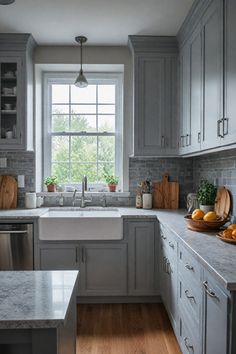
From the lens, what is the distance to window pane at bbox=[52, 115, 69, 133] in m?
3.87

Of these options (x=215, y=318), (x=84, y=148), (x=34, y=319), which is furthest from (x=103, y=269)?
(x=34, y=319)

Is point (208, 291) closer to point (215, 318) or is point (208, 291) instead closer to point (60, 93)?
point (215, 318)

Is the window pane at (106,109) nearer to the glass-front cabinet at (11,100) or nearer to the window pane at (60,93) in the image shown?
the window pane at (60,93)

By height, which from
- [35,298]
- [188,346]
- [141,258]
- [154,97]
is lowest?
[188,346]

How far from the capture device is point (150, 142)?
11.1 feet

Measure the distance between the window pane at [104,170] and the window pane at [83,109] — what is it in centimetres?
64

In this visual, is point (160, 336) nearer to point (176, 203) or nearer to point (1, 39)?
point (176, 203)

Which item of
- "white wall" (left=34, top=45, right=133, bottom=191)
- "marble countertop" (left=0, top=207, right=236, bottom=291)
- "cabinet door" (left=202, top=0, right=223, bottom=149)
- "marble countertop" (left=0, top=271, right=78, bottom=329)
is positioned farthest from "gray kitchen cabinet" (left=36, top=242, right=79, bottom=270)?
"white wall" (left=34, top=45, right=133, bottom=191)

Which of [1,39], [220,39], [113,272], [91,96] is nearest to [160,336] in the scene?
[113,272]

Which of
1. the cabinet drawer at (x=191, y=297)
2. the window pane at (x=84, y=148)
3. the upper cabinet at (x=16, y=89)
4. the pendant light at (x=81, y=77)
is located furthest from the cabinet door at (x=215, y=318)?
the window pane at (x=84, y=148)

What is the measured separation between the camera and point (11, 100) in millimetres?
3398

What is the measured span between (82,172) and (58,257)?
3.74 ft

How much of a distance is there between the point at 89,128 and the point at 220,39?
6.86ft

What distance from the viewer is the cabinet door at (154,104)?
3.35m
